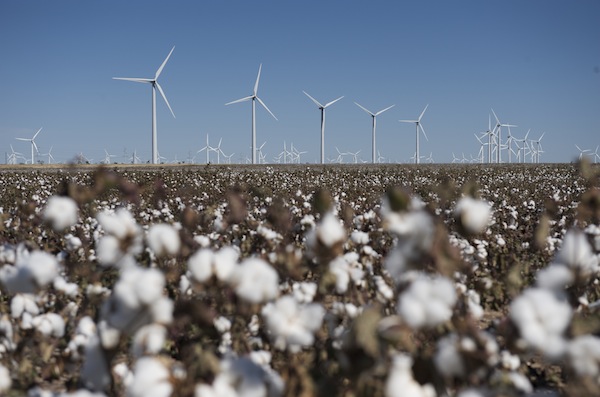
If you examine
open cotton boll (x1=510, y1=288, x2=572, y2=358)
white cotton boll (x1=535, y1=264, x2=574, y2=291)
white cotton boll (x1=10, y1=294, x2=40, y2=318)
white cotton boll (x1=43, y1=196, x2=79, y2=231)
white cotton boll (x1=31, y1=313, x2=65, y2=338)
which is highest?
white cotton boll (x1=43, y1=196, x2=79, y2=231)

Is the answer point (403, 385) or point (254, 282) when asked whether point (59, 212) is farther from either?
point (403, 385)

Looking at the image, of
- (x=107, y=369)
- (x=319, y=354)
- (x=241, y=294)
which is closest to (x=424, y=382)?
(x=241, y=294)

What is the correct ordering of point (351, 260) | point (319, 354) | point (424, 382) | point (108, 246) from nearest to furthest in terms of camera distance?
point (424, 382)
point (108, 246)
point (319, 354)
point (351, 260)

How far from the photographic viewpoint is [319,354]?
8.72 ft

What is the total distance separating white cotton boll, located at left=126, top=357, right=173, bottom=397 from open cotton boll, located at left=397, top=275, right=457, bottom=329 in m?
0.77

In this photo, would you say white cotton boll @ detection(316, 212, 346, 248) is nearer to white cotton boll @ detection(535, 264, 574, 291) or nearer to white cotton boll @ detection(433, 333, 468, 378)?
white cotton boll @ detection(433, 333, 468, 378)

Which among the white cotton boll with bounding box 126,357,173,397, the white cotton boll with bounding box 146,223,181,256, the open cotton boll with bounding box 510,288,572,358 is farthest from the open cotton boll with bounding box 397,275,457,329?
the white cotton boll with bounding box 146,223,181,256

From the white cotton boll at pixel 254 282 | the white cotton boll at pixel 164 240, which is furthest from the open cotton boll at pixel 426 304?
the white cotton boll at pixel 164 240

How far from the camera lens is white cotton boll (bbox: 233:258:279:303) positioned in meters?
1.97

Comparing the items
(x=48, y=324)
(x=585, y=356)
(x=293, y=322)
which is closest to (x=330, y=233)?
(x=293, y=322)

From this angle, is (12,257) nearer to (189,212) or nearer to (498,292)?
(189,212)

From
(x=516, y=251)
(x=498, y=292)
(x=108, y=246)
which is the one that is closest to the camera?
(x=108, y=246)

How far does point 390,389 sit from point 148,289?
83 centimetres

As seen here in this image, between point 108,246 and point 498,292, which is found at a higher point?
point 108,246
